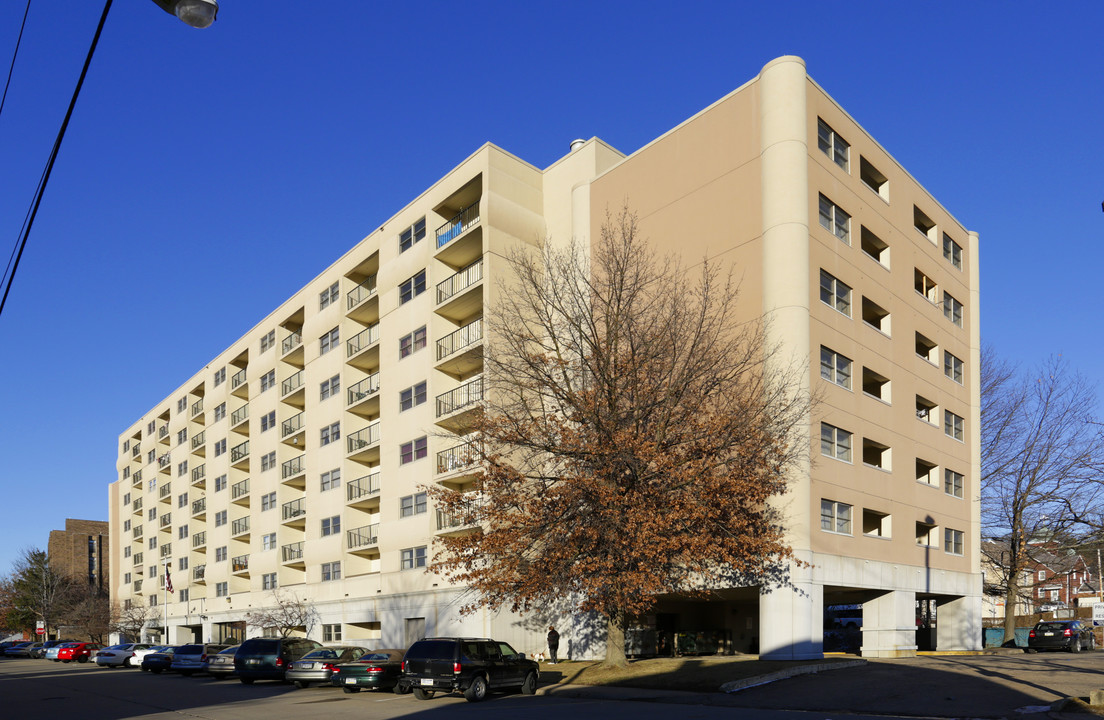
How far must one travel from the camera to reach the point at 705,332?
29.5 meters

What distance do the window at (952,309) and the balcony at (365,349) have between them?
2782 centimetres

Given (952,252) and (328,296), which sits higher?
(952,252)

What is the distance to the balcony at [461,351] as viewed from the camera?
4053 cm

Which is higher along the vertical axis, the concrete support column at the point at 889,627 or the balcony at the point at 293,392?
the balcony at the point at 293,392

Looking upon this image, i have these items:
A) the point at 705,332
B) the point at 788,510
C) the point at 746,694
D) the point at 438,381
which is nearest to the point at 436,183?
the point at 438,381

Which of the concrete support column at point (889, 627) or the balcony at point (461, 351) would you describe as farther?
the balcony at point (461, 351)

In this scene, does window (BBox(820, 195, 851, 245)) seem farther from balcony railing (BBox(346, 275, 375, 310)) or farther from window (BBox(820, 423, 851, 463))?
balcony railing (BBox(346, 275, 375, 310))

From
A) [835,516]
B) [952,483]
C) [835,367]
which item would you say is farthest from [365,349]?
[952,483]

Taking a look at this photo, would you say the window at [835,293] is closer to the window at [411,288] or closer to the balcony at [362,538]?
the window at [411,288]

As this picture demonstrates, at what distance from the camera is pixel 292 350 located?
5666 cm

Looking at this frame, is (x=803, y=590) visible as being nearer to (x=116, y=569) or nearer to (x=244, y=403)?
(x=244, y=403)

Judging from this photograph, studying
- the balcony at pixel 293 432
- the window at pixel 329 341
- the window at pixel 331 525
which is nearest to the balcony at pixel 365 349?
the window at pixel 329 341

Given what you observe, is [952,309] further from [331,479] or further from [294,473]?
[294,473]

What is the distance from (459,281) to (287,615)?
22.8 metres
